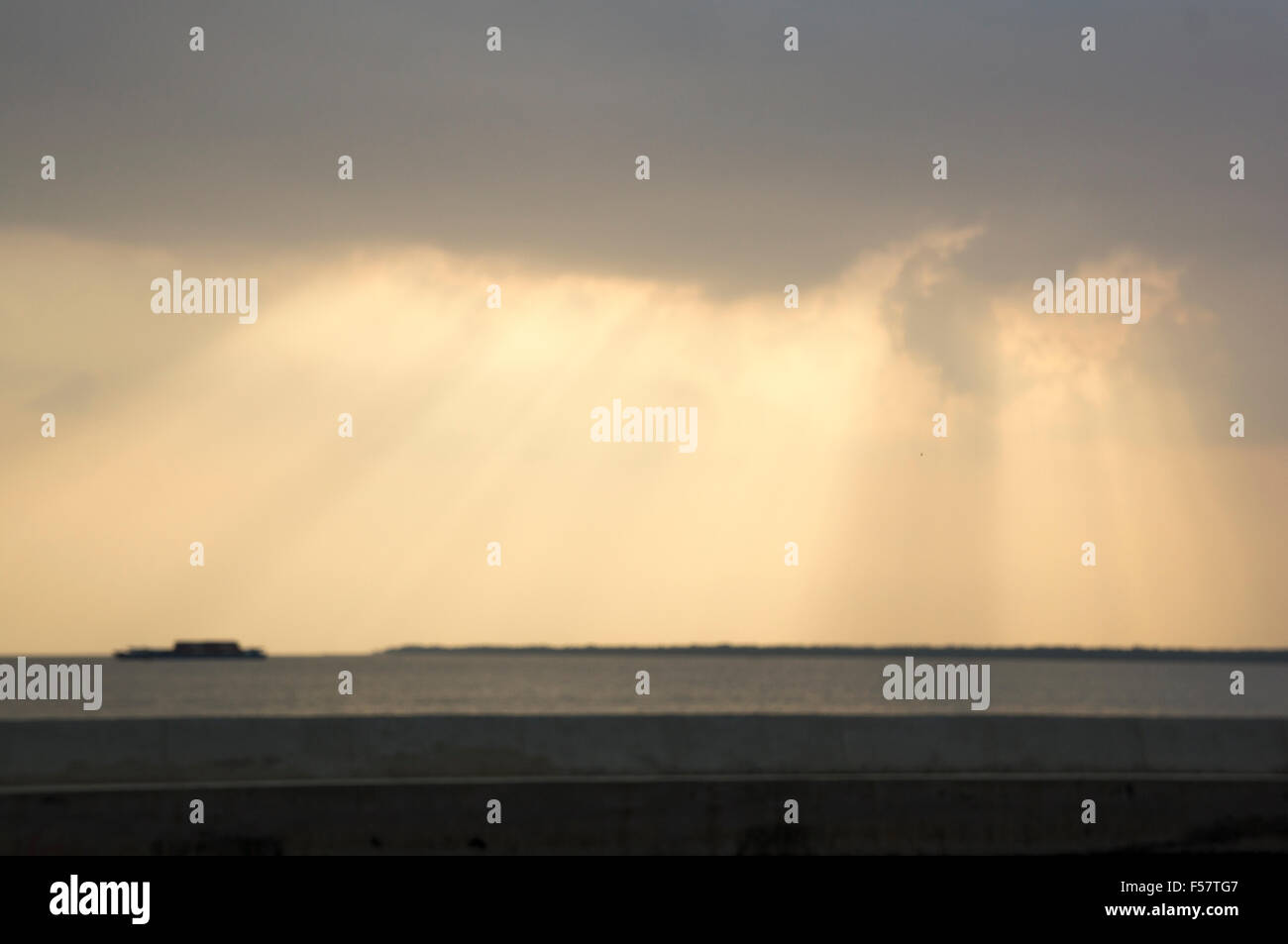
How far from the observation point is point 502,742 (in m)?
15.0

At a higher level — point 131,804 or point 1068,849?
point 131,804

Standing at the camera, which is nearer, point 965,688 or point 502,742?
point 502,742

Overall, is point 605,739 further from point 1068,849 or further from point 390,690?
point 390,690

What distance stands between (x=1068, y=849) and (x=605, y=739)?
5.20m

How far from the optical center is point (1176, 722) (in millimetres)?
15766

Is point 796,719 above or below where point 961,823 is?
above

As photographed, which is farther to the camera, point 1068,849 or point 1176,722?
point 1176,722
